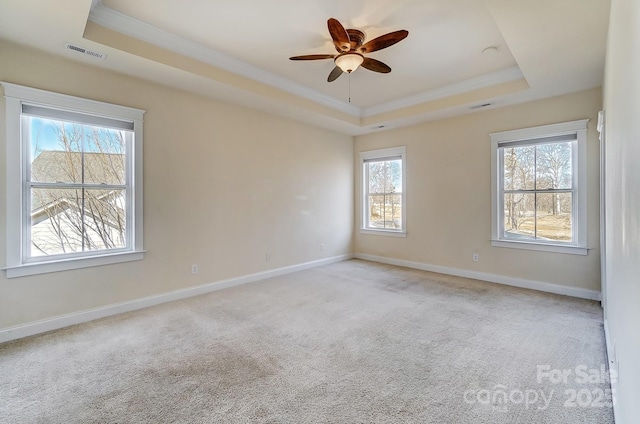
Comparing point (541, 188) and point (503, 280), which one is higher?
point (541, 188)

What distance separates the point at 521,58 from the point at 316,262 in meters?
4.22

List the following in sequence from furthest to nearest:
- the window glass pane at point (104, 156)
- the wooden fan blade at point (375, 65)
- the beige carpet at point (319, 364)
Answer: the window glass pane at point (104, 156), the wooden fan blade at point (375, 65), the beige carpet at point (319, 364)

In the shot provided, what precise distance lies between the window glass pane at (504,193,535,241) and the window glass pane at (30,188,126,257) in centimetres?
525

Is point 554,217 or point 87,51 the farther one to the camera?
point 554,217

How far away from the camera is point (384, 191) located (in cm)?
613

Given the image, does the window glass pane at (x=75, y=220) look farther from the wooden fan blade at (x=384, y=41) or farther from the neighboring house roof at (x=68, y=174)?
the wooden fan blade at (x=384, y=41)

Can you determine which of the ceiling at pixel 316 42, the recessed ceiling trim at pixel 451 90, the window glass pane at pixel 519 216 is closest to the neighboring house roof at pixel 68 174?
the ceiling at pixel 316 42

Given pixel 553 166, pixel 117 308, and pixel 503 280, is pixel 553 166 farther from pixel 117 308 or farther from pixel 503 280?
pixel 117 308

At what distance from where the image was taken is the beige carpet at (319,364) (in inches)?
71.3

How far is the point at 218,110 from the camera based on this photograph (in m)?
4.22

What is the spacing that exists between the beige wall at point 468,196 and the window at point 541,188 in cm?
10

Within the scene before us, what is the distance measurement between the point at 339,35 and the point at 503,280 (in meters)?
4.13

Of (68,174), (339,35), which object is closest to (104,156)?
(68,174)

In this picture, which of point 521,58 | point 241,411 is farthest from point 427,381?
point 521,58
